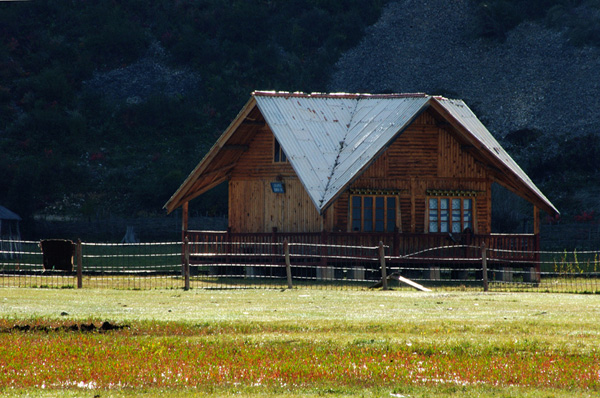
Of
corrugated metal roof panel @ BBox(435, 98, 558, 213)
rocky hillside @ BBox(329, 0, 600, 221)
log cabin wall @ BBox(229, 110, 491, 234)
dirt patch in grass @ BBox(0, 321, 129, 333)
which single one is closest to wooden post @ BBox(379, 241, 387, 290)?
log cabin wall @ BBox(229, 110, 491, 234)

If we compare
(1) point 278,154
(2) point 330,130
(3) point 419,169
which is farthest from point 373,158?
(1) point 278,154

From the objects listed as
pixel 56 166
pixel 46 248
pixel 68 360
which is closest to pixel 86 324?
pixel 68 360

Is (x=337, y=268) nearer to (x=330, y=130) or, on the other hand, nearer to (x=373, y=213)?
(x=373, y=213)

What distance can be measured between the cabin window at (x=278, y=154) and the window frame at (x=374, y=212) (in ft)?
9.58

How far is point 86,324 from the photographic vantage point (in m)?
15.6

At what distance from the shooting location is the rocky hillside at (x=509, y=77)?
73.8 metres

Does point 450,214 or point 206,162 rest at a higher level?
point 206,162

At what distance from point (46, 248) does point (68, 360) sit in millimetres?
18082

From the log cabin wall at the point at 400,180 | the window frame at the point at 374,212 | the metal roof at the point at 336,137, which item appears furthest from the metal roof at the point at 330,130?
the window frame at the point at 374,212

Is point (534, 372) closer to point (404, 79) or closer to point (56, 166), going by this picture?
point (56, 166)

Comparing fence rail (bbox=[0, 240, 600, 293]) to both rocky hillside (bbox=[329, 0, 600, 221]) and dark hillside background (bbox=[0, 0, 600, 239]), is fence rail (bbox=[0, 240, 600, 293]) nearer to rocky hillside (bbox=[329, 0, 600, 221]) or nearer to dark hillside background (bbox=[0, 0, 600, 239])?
dark hillside background (bbox=[0, 0, 600, 239])

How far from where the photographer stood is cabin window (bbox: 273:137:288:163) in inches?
1478

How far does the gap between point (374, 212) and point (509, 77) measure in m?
57.6

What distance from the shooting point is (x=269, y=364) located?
11.8m
